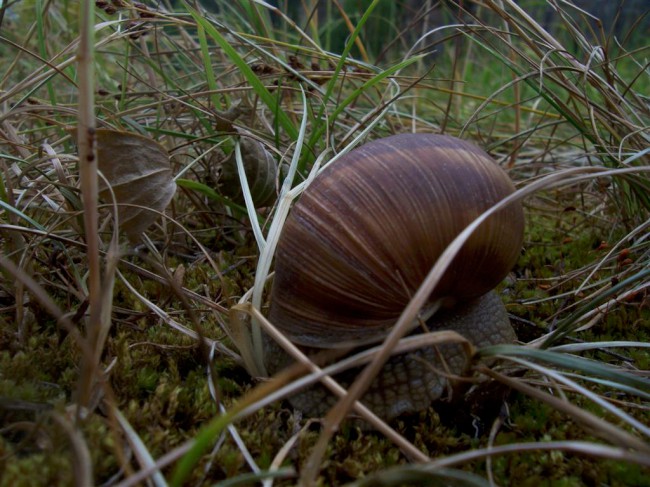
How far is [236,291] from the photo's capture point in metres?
1.85

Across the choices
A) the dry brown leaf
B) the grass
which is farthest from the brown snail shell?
the dry brown leaf

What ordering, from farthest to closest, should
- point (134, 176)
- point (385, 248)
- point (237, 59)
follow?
point (237, 59) < point (134, 176) < point (385, 248)

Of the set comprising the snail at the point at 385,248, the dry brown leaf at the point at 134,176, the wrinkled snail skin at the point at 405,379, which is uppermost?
the dry brown leaf at the point at 134,176

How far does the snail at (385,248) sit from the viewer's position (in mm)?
1300

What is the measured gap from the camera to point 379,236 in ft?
4.24

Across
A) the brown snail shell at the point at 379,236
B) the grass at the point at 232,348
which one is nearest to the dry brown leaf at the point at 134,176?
the grass at the point at 232,348

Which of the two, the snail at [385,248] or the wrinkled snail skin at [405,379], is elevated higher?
the snail at [385,248]

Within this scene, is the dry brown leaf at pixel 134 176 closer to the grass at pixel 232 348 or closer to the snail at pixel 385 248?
the grass at pixel 232 348

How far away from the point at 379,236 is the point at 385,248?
3cm

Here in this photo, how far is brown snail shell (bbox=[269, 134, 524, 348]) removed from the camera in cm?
130

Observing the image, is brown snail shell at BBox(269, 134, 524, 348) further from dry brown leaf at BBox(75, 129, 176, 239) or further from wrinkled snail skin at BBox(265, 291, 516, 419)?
dry brown leaf at BBox(75, 129, 176, 239)

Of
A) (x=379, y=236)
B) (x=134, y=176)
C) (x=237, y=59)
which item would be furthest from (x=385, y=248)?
(x=237, y=59)

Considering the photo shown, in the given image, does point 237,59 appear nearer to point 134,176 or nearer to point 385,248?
point 134,176

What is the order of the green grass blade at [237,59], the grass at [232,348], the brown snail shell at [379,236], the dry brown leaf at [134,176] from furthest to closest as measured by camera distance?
the green grass blade at [237,59] → the dry brown leaf at [134,176] → the brown snail shell at [379,236] → the grass at [232,348]
